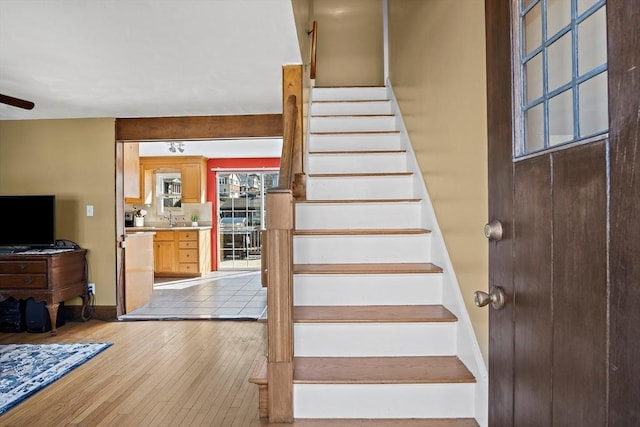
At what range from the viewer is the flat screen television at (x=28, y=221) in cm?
407

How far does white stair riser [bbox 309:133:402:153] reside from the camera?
3.27m

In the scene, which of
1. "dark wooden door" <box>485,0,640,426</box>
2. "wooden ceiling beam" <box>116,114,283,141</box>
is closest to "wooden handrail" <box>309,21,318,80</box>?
"wooden ceiling beam" <box>116,114,283,141</box>

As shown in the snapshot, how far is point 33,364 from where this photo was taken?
301cm

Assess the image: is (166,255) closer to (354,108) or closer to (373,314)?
(354,108)

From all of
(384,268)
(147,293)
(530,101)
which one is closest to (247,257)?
(147,293)

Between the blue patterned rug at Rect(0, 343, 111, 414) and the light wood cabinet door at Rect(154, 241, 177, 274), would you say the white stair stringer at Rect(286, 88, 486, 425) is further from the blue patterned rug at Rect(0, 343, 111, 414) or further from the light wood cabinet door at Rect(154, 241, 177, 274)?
the light wood cabinet door at Rect(154, 241, 177, 274)

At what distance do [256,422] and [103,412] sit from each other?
3.02ft

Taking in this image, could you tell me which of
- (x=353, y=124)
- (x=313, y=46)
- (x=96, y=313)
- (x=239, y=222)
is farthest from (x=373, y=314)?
(x=239, y=222)

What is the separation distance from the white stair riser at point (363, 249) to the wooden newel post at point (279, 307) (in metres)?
0.66

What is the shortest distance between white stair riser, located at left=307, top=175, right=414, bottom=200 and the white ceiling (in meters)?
0.90

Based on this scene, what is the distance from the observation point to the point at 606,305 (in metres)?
0.64

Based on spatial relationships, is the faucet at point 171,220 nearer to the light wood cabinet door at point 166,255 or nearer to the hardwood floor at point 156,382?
the light wood cabinet door at point 166,255

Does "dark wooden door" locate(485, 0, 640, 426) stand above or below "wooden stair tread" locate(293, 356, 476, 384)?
above

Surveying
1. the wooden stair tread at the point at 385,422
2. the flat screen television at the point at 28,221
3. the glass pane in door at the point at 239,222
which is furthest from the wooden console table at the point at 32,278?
the glass pane in door at the point at 239,222
